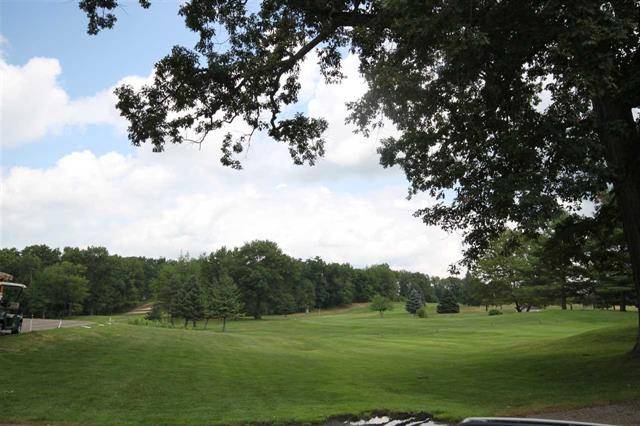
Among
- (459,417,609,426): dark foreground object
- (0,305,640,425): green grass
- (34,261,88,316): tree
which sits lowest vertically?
(0,305,640,425): green grass

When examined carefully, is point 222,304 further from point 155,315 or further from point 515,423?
point 515,423

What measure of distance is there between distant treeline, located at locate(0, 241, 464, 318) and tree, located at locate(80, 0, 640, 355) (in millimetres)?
64667

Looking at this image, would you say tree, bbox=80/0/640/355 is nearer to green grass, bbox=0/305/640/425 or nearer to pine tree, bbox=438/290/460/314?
green grass, bbox=0/305/640/425

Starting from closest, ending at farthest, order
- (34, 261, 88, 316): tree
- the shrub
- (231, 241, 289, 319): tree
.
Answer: the shrub
(34, 261, 88, 316): tree
(231, 241, 289, 319): tree

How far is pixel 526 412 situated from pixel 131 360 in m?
15.4

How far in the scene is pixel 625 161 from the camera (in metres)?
14.2

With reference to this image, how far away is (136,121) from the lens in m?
15.6

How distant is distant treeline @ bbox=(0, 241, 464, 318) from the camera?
298 ft

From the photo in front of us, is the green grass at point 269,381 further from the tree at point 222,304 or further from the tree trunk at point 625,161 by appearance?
the tree at point 222,304

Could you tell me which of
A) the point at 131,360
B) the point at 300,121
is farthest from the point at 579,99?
the point at 131,360

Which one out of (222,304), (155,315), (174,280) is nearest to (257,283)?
(174,280)

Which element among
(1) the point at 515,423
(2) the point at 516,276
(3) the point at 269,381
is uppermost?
(2) the point at 516,276

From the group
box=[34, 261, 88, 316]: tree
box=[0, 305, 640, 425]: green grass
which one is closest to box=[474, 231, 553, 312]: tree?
box=[0, 305, 640, 425]: green grass

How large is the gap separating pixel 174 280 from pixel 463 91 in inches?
3387
